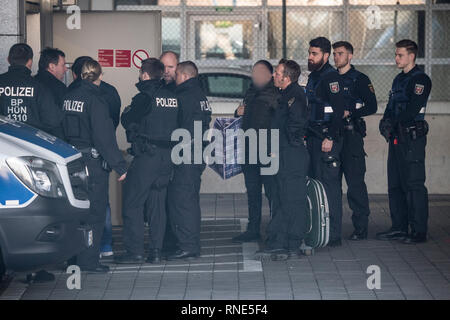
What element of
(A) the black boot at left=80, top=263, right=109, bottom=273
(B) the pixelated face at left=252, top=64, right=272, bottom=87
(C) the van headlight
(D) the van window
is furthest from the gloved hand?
(D) the van window

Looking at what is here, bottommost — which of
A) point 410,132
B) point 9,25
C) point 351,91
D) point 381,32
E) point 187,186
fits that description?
point 187,186

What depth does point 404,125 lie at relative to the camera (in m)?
9.68

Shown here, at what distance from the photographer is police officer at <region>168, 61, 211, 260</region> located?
905cm

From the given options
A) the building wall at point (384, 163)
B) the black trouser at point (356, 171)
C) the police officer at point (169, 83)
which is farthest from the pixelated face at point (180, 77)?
the building wall at point (384, 163)

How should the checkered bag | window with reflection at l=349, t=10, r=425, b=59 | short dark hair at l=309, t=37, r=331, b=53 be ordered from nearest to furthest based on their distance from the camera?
short dark hair at l=309, t=37, r=331, b=53 → the checkered bag → window with reflection at l=349, t=10, r=425, b=59

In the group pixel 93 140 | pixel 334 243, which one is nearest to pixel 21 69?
pixel 93 140

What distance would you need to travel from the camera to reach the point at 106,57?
37.1ft

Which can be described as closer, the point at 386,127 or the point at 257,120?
the point at 257,120

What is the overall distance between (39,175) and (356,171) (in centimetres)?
389

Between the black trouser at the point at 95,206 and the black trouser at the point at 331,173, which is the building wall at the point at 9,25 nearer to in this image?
the black trouser at the point at 95,206

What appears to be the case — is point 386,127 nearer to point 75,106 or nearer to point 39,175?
point 75,106

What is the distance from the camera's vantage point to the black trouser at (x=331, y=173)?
9570 millimetres

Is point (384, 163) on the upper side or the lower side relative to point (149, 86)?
lower

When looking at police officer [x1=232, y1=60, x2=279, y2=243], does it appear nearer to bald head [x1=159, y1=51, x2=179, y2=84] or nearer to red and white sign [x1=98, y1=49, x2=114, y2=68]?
bald head [x1=159, y1=51, x2=179, y2=84]
